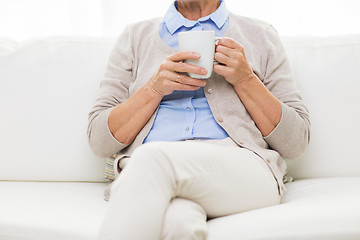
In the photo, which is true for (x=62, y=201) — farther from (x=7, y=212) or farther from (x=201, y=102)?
(x=201, y=102)

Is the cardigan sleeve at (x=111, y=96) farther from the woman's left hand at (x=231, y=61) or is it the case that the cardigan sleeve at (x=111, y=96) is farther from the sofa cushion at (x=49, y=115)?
the woman's left hand at (x=231, y=61)

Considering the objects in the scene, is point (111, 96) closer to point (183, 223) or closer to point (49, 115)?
point (49, 115)

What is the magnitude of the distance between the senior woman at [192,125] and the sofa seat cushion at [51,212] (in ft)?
0.47

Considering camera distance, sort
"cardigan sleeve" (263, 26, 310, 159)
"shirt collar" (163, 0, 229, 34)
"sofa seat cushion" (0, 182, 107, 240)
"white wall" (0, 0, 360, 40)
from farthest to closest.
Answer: "white wall" (0, 0, 360, 40), "shirt collar" (163, 0, 229, 34), "cardigan sleeve" (263, 26, 310, 159), "sofa seat cushion" (0, 182, 107, 240)

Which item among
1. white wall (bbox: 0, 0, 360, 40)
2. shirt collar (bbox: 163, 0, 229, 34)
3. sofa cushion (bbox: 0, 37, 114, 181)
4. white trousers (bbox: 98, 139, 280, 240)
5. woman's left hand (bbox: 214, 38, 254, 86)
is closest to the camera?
white trousers (bbox: 98, 139, 280, 240)

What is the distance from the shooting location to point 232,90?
1.30 metres

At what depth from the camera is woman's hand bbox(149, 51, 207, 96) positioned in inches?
42.9

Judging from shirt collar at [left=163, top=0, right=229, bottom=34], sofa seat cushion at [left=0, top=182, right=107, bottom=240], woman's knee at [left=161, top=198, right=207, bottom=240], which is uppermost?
shirt collar at [left=163, top=0, right=229, bottom=34]

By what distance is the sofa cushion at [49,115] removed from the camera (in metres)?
1.49

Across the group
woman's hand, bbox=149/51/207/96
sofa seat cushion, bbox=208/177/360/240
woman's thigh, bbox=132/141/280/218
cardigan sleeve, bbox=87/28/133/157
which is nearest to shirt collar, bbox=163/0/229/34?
cardigan sleeve, bbox=87/28/133/157

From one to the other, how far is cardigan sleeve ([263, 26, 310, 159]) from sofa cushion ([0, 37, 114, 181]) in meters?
0.57

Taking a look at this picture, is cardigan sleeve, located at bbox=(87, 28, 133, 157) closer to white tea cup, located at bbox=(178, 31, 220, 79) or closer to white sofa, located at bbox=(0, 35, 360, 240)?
white sofa, located at bbox=(0, 35, 360, 240)

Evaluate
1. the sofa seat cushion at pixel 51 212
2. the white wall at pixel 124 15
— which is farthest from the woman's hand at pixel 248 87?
the white wall at pixel 124 15

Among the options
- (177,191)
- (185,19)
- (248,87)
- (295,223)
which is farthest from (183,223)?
(185,19)
